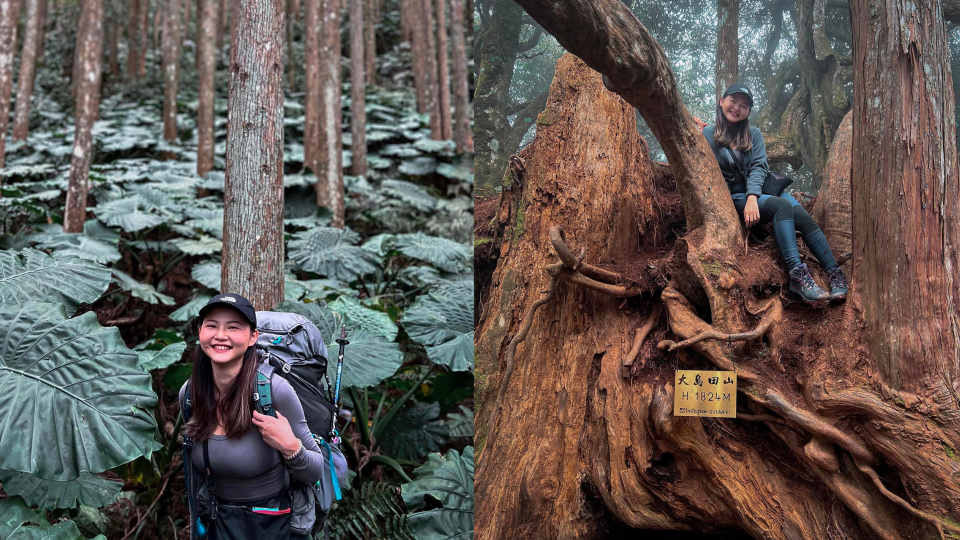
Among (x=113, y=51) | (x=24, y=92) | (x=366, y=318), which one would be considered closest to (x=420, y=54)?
(x=24, y=92)

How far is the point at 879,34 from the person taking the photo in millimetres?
2455

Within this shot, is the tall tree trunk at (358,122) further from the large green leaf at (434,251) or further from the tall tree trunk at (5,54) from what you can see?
the large green leaf at (434,251)

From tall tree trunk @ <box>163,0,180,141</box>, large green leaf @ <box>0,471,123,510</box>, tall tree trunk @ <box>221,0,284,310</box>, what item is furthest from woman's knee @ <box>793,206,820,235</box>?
tall tree trunk @ <box>163,0,180,141</box>

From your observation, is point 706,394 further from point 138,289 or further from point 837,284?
point 138,289

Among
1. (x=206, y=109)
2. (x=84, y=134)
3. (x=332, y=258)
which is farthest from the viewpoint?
(x=206, y=109)

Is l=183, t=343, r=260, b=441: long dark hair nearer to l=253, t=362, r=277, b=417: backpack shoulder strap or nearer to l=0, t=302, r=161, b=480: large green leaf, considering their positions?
l=253, t=362, r=277, b=417: backpack shoulder strap

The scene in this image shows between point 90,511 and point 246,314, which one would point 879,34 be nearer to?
point 246,314

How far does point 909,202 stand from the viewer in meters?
2.39

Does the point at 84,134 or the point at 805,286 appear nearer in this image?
the point at 805,286

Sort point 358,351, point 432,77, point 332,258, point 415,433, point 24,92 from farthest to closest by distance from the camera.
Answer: point 432,77
point 24,92
point 332,258
point 415,433
point 358,351

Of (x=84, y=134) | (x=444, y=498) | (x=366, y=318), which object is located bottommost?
(x=444, y=498)

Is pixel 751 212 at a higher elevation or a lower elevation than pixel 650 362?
higher

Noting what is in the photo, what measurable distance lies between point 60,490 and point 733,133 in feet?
11.0

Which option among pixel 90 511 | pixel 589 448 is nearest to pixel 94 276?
pixel 90 511
